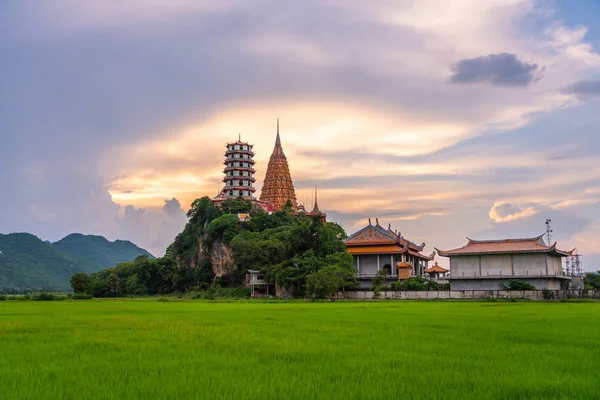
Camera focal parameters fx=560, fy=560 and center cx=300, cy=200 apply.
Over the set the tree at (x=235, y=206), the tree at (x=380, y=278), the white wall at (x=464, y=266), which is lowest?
the tree at (x=380, y=278)

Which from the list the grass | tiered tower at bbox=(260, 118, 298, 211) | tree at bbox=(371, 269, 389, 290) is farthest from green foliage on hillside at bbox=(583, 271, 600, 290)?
the grass

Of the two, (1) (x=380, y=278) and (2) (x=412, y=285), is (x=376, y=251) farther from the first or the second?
(2) (x=412, y=285)

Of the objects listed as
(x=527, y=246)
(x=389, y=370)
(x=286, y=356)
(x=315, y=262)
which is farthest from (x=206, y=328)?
(x=527, y=246)

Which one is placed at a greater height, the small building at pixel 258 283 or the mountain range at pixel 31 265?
the mountain range at pixel 31 265

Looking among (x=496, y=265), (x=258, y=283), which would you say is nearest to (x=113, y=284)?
(x=258, y=283)

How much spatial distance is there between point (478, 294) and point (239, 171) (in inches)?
2190

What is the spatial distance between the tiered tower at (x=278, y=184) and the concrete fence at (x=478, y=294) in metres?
47.8

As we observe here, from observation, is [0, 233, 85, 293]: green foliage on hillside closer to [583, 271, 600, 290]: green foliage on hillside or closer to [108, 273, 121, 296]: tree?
[108, 273, 121, 296]: tree

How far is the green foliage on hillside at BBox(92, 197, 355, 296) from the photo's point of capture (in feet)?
194

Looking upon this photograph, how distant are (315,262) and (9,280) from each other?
10418 centimetres

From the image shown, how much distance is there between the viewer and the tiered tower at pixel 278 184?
338ft

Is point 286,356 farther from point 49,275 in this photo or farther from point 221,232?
point 49,275

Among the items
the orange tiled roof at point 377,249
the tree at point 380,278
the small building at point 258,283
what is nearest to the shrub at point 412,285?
the tree at point 380,278

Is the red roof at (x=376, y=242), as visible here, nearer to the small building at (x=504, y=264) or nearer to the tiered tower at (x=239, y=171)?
the small building at (x=504, y=264)
